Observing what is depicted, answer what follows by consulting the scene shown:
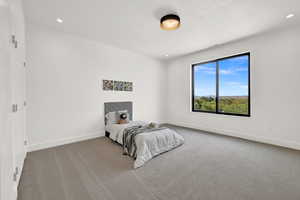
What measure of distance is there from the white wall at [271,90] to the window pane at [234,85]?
0.73 feet

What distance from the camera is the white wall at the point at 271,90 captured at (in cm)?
294

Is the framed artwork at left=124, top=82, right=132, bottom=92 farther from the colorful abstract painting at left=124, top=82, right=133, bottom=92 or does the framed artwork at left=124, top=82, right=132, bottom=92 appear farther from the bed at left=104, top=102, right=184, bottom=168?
the bed at left=104, top=102, right=184, bottom=168

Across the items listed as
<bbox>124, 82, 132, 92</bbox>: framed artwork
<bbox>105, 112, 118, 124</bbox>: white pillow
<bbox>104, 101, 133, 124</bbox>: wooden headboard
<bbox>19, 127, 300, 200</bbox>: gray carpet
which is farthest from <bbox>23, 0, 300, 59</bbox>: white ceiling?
<bbox>19, 127, 300, 200</bbox>: gray carpet

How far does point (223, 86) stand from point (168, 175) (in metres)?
3.53

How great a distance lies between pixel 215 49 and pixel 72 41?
438cm

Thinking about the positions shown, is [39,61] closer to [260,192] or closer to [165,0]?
[165,0]

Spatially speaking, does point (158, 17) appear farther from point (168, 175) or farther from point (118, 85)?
point (168, 175)

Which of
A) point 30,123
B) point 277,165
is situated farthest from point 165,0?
point 30,123

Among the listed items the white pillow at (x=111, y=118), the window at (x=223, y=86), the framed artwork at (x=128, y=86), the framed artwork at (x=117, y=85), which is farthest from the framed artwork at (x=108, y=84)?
the window at (x=223, y=86)

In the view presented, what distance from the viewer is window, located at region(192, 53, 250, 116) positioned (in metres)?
3.80

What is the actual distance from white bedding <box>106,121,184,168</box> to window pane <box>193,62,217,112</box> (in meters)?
2.08

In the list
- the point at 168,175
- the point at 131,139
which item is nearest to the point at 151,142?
the point at 131,139

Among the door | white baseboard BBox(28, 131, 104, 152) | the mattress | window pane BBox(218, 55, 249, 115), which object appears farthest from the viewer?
window pane BBox(218, 55, 249, 115)

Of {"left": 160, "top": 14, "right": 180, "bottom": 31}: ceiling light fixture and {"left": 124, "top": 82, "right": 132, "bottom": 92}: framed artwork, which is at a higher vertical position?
{"left": 160, "top": 14, "right": 180, "bottom": 31}: ceiling light fixture
